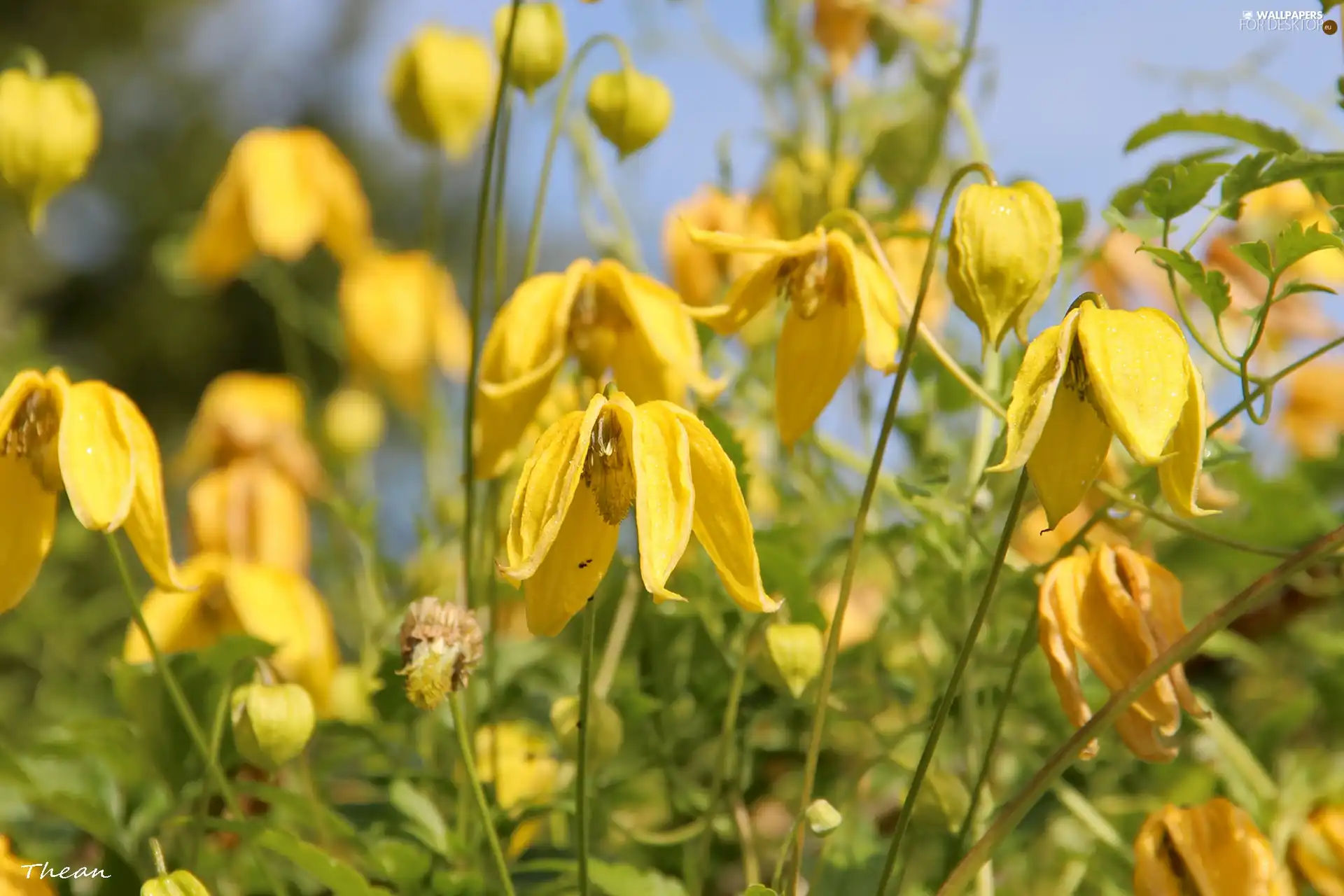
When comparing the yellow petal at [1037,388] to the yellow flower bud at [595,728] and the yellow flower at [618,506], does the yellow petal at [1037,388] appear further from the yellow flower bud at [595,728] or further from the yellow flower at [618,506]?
the yellow flower bud at [595,728]

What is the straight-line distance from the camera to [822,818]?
44 cm

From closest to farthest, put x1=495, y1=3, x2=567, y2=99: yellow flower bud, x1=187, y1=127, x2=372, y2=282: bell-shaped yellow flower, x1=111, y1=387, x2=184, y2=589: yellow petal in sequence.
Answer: x1=111, y1=387, x2=184, y2=589: yellow petal → x1=495, y1=3, x2=567, y2=99: yellow flower bud → x1=187, y1=127, x2=372, y2=282: bell-shaped yellow flower

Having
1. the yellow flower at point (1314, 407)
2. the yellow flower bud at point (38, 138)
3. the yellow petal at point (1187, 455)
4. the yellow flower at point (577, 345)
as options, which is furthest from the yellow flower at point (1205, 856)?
the yellow flower at point (1314, 407)

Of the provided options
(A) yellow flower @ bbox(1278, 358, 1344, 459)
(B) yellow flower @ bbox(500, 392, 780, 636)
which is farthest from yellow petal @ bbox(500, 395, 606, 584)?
(A) yellow flower @ bbox(1278, 358, 1344, 459)

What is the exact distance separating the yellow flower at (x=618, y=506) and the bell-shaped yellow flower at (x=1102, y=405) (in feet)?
0.30

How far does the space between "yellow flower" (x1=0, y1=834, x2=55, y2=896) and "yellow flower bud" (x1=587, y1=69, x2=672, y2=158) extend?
391mm

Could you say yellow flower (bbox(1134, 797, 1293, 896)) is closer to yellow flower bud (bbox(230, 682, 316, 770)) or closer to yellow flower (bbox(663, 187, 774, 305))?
yellow flower bud (bbox(230, 682, 316, 770))

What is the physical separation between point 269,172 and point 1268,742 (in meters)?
0.80

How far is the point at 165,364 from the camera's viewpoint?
6.36 m

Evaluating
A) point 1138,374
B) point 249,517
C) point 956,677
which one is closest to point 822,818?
point 956,677

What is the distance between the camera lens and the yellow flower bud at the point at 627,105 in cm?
65

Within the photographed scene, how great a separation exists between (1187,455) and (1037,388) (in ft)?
0.19

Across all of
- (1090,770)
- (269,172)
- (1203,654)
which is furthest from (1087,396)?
(269,172)

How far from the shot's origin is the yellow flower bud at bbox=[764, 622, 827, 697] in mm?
539
